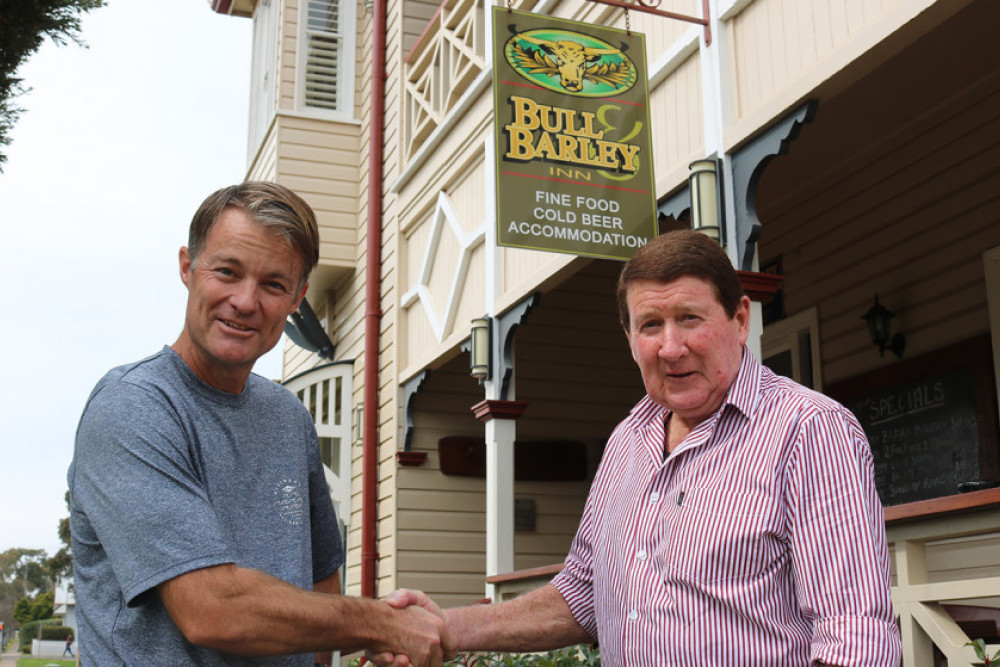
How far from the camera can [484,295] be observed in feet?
27.6

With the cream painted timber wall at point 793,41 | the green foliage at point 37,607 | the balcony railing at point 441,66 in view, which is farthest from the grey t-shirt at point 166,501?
the green foliage at point 37,607

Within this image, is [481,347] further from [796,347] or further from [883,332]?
[883,332]

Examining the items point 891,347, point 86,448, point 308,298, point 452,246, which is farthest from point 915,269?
point 308,298

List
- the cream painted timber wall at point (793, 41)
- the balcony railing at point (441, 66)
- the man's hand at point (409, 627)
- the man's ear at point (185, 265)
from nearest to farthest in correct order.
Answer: the man's ear at point (185, 265), the man's hand at point (409, 627), the cream painted timber wall at point (793, 41), the balcony railing at point (441, 66)

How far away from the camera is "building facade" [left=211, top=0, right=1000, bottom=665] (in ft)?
17.2

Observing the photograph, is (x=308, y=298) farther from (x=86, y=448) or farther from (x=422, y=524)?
(x=86, y=448)

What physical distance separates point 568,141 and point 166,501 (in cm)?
390

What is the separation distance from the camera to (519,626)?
258 centimetres

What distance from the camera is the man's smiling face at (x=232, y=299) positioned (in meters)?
2.11

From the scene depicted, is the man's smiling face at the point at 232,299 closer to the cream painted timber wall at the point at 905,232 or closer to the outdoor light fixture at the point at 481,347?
the cream painted timber wall at the point at 905,232

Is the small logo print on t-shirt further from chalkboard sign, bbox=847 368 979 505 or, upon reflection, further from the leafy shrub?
the leafy shrub

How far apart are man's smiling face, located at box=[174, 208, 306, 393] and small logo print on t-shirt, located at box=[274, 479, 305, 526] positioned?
219 millimetres

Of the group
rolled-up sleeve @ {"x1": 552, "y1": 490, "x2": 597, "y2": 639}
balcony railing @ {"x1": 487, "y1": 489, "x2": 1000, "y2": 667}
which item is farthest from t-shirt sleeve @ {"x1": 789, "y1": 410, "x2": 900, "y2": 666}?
balcony railing @ {"x1": 487, "y1": 489, "x2": 1000, "y2": 667}

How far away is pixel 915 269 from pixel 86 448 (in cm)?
596
